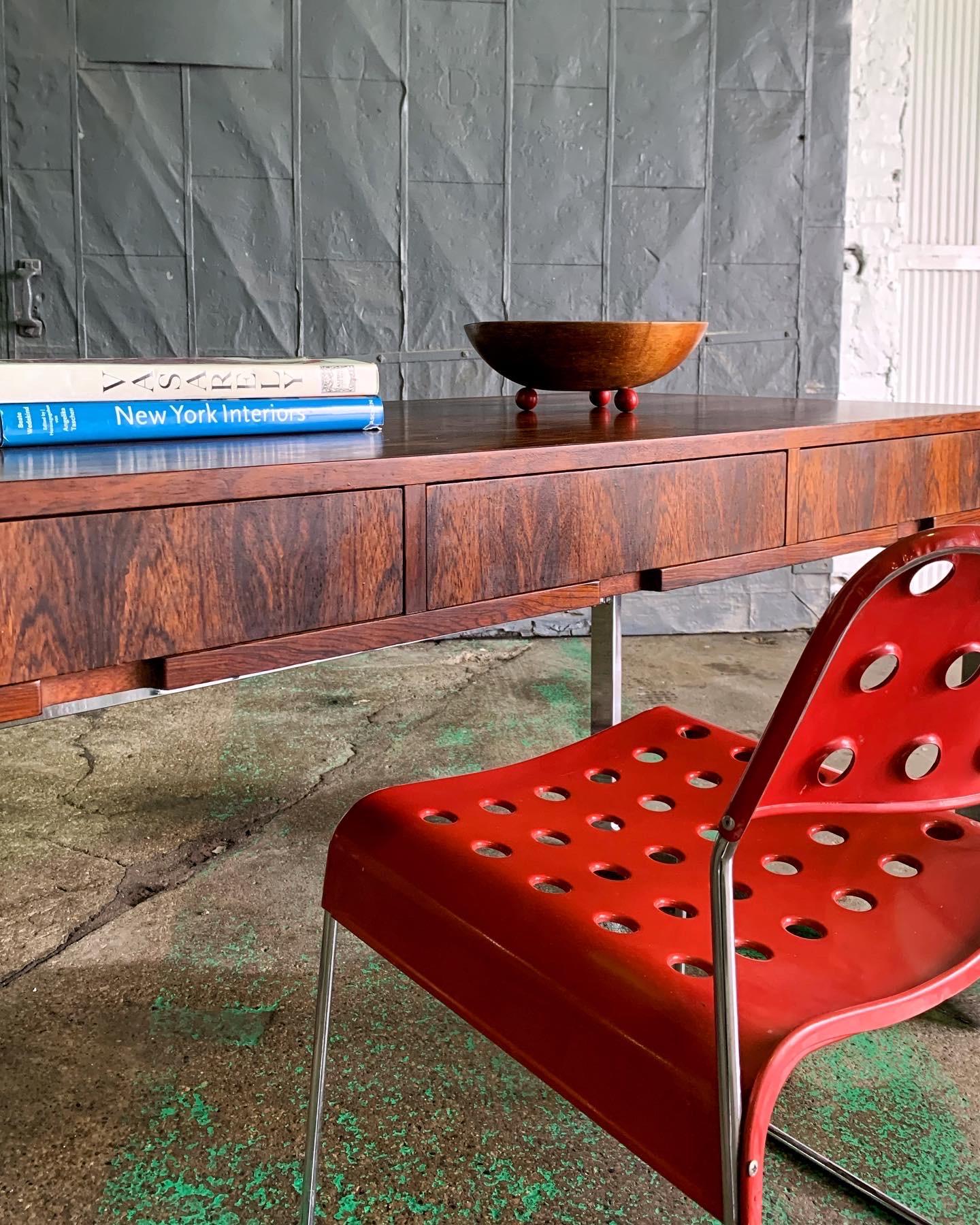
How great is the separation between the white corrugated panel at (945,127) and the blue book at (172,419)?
3310 millimetres

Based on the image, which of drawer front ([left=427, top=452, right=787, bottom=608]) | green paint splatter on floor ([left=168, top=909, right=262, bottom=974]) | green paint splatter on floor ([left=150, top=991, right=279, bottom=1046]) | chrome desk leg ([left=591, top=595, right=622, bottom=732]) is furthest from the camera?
chrome desk leg ([left=591, top=595, right=622, bottom=732])

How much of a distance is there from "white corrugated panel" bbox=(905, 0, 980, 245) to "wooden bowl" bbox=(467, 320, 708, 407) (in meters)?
2.79

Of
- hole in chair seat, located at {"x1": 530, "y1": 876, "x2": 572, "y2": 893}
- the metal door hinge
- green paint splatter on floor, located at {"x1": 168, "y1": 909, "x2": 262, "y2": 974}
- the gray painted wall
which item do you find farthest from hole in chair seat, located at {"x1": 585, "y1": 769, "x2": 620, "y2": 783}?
the metal door hinge

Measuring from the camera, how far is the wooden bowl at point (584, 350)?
1444 mm

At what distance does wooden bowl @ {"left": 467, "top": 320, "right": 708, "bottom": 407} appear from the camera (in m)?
1.44

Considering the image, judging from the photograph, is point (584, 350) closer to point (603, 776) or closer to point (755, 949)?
point (603, 776)

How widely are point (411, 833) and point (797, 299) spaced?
3.20 meters

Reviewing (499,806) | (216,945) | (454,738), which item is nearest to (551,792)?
(499,806)

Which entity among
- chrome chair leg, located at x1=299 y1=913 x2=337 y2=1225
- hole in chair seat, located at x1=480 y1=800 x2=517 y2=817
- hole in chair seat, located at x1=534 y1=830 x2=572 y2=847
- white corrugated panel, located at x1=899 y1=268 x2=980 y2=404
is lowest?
chrome chair leg, located at x1=299 y1=913 x2=337 y2=1225

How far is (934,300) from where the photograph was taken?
3953mm

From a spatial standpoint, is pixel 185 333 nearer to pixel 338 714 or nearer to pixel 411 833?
pixel 338 714

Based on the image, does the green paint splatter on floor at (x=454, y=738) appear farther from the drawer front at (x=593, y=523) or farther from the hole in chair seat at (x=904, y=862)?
the hole in chair seat at (x=904, y=862)

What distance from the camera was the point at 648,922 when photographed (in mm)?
884

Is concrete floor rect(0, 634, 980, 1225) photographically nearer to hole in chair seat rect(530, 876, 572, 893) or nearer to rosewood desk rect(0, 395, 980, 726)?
hole in chair seat rect(530, 876, 572, 893)
